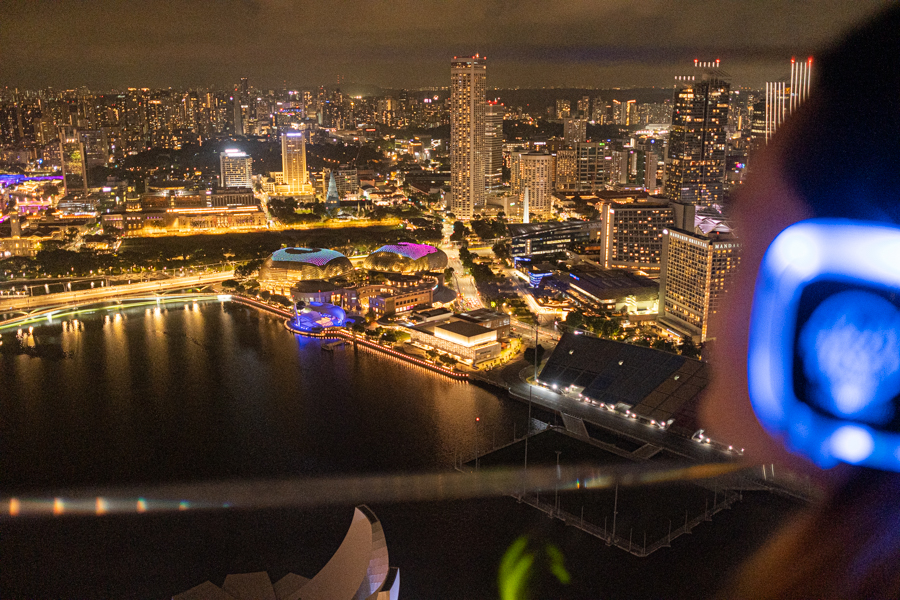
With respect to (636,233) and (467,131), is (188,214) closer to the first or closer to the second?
(467,131)

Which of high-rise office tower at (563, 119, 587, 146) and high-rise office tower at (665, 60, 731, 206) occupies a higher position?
high-rise office tower at (563, 119, 587, 146)

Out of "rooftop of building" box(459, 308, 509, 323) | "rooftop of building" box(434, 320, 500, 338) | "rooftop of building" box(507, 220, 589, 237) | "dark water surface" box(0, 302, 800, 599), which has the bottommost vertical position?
"dark water surface" box(0, 302, 800, 599)

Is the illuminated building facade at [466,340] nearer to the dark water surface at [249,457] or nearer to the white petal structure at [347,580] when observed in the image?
the dark water surface at [249,457]

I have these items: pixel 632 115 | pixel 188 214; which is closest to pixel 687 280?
pixel 188 214

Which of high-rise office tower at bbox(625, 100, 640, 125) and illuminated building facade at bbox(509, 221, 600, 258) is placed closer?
illuminated building facade at bbox(509, 221, 600, 258)

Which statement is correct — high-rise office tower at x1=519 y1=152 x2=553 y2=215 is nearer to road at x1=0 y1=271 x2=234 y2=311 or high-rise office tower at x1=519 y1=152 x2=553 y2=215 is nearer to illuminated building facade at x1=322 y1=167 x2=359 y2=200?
illuminated building facade at x1=322 y1=167 x2=359 y2=200

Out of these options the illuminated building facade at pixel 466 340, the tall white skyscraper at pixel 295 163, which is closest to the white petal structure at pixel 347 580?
the illuminated building facade at pixel 466 340

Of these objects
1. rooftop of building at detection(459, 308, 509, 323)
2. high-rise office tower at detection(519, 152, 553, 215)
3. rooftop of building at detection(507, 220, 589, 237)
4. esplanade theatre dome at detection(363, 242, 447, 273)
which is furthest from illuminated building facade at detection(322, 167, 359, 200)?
rooftop of building at detection(459, 308, 509, 323)

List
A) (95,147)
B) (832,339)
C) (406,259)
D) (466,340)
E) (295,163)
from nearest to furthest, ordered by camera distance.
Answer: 1. (832,339)
2. (466,340)
3. (406,259)
4. (295,163)
5. (95,147)
